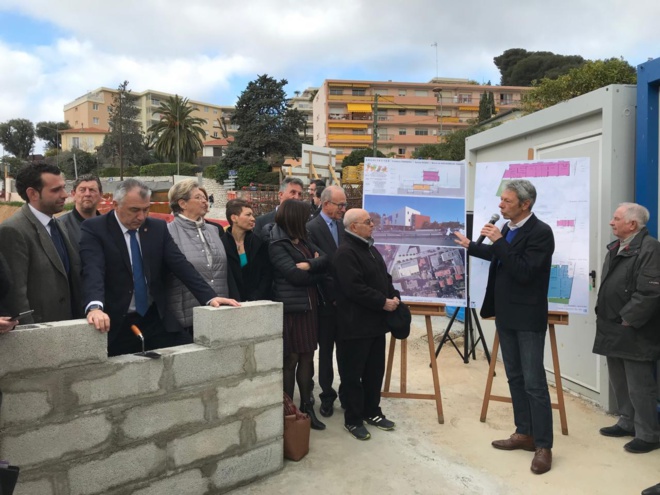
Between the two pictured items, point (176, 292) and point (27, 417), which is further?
point (176, 292)

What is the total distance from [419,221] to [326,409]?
6.13 feet

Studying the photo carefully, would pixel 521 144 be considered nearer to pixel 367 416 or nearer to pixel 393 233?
pixel 393 233

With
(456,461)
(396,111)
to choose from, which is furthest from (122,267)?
(396,111)

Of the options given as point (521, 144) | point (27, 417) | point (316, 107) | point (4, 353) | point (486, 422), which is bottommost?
point (486, 422)

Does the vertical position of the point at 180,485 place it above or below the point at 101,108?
below

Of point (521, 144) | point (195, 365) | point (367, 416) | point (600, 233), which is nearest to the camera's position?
point (195, 365)

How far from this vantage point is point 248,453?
2979 millimetres

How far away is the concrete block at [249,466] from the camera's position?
2.86m

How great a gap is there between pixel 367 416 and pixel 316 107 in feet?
247

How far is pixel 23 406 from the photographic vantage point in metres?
2.18

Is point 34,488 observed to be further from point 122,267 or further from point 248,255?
point 248,255

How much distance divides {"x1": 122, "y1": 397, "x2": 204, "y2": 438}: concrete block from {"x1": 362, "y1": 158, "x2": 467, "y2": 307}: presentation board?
2.20m

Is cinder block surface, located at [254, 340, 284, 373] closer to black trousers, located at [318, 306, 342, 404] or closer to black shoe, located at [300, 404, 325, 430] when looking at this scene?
black shoe, located at [300, 404, 325, 430]

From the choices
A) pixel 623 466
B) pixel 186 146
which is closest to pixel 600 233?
pixel 623 466
